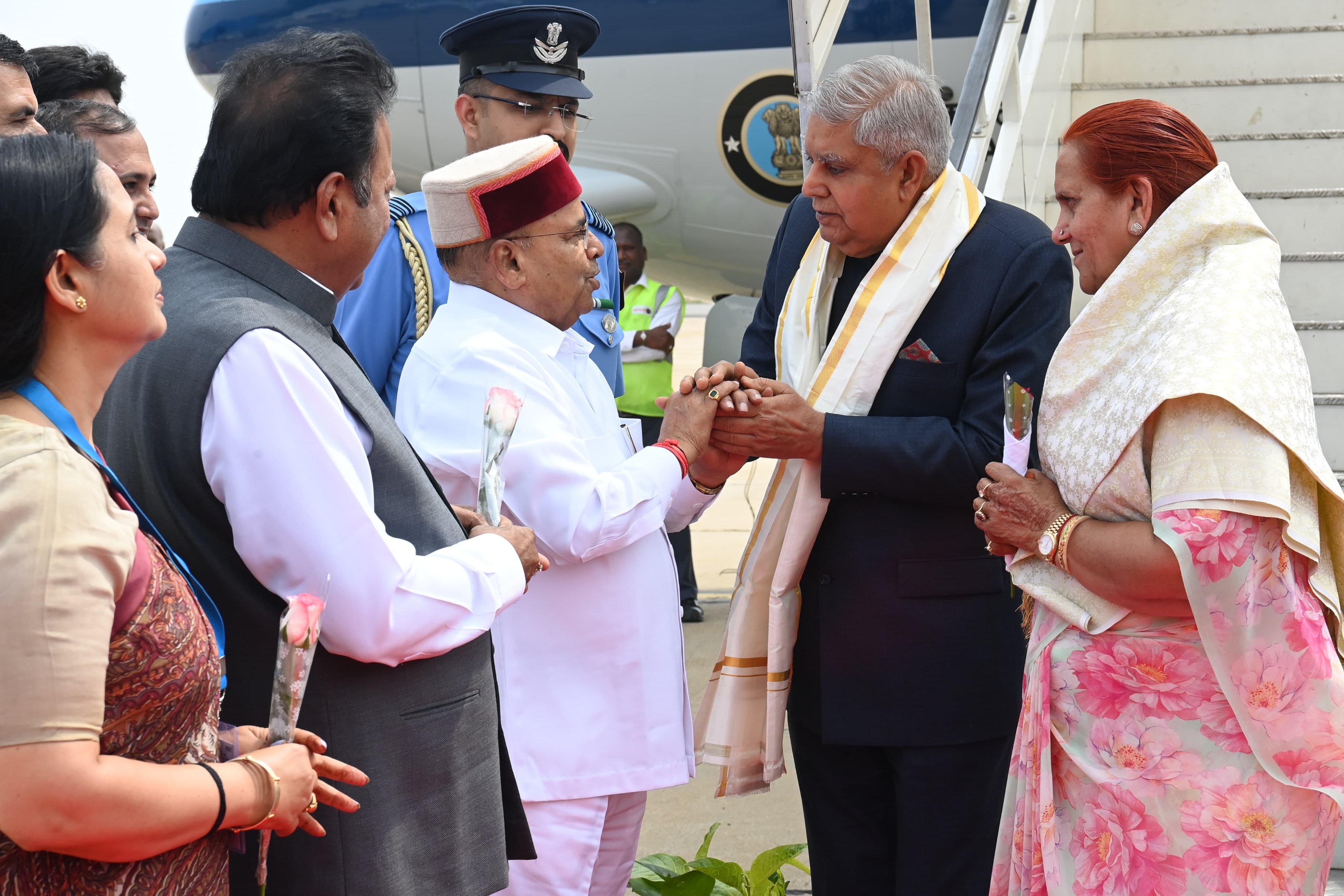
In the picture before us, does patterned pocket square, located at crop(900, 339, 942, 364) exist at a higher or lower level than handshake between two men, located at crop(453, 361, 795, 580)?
higher

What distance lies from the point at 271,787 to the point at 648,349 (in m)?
5.18

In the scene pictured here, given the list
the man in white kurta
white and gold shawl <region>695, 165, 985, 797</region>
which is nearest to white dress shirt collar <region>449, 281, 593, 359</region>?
the man in white kurta

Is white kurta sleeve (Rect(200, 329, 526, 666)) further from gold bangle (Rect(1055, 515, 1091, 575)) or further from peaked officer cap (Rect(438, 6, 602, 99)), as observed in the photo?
peaked officer cap (Rect(438, 6, 602, 99))

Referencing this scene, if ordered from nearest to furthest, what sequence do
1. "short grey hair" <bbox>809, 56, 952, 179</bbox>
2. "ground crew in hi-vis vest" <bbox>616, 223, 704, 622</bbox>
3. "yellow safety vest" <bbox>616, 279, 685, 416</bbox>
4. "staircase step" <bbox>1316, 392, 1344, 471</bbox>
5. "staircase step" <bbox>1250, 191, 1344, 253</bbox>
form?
"short grey hair" <bbox>809, 56, 952, 179</bbox> → "staircase step" <bbox>1316, 392, 1344, 471</bbox> → "staircase step" <bbox>1250, 191, 1344, 253</bbox> → "ground crew in hi-vis vest" <bbox>616, 223, 704, 622</bbox> → "yellow safety vest" <bbox>616, 279, 685, 416</bbox>

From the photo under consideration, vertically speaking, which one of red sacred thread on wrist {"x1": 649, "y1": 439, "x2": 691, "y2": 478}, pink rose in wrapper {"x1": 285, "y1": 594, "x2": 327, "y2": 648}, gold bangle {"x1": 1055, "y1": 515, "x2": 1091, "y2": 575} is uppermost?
pink rose in wrapper {"x1": 285, "y1": 594, "x2": 327, "y2": 648}

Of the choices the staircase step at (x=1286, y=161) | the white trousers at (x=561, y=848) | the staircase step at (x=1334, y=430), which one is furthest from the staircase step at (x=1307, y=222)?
the white trousers at (x=561, y=848)

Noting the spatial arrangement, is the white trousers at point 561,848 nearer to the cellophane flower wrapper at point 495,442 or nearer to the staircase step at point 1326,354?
the cellophane flower wrapper at point 495,442

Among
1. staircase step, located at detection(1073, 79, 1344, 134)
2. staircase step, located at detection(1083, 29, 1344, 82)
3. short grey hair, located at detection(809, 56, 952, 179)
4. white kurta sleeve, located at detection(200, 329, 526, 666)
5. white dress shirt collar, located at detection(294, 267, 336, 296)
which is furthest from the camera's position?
staircase step, located at detection(1083, 29, 1344, 82)

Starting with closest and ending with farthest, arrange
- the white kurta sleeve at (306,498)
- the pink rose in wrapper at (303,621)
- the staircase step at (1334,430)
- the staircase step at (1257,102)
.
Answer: the pink rose in wrapper at (303,621)
the white kurta sleeve at (306,498)
the staircase step at (1334,430)
the staircase step at (1257,102)

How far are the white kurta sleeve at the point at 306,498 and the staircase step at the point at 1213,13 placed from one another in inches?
179

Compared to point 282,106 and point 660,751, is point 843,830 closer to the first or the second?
point 660,751

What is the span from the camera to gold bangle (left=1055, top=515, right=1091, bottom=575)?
6.45ft

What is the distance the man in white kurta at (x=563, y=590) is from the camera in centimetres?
210

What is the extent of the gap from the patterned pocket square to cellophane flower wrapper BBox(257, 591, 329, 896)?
1.39m
